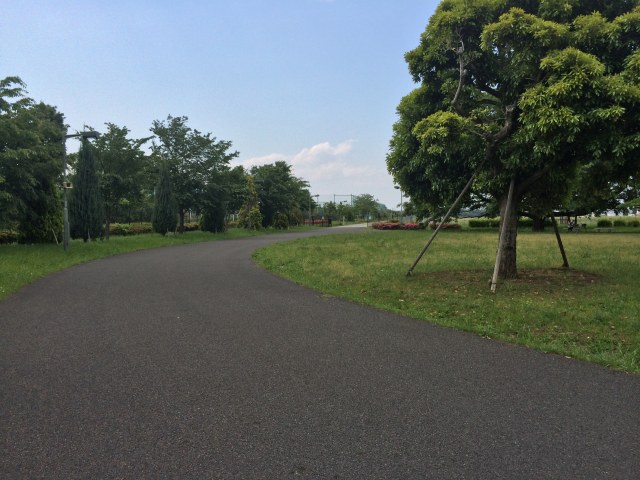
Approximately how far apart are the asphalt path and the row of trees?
11827 millimetres

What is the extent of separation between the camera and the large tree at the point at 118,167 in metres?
23.1

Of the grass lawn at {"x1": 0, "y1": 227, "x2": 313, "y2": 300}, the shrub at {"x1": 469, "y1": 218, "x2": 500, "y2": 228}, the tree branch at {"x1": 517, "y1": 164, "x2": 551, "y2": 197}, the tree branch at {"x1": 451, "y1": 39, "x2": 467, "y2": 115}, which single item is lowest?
the grass lawn at {"x1": 0, "y1": 227, "x2": 313, "y2": 300}

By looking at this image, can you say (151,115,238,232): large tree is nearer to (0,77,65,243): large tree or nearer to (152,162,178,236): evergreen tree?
(152,162,178,236): evergreen tree

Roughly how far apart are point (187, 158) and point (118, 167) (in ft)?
21.8

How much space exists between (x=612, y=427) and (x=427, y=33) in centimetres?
820

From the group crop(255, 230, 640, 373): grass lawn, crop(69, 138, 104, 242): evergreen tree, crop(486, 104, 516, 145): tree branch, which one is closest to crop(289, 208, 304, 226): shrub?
crop(69, 138, 104, 242): evergreen tree

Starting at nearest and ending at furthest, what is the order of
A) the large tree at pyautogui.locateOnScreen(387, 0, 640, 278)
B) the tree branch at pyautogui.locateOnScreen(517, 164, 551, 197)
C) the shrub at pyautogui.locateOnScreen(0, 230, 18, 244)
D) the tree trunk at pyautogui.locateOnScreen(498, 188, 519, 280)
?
1. the large tree at pyautogui.locateOnScreen(387, 0, 640, 278)
2. the tree branch at pyautogui.locateOnScreen(517, 164, 551, 197)
3. the tree trunk at pyautogui.locateOnScreen(498, 188, 519, 280)
4. the shrub at pyautogui.locateOnScreen(0, 230, 18, 244)

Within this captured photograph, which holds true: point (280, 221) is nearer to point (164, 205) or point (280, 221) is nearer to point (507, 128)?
point (164, 205)

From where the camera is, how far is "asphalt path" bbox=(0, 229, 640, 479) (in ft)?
8.27

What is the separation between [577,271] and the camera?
1035cm

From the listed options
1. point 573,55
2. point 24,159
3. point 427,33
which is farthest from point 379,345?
point 24,159

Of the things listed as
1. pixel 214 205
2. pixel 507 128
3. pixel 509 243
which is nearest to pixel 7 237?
pixel 214 205

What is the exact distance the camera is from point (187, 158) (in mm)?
29844

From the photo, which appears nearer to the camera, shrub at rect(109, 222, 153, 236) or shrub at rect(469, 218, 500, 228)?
shrub at rect(109, 222, 153, 236)
